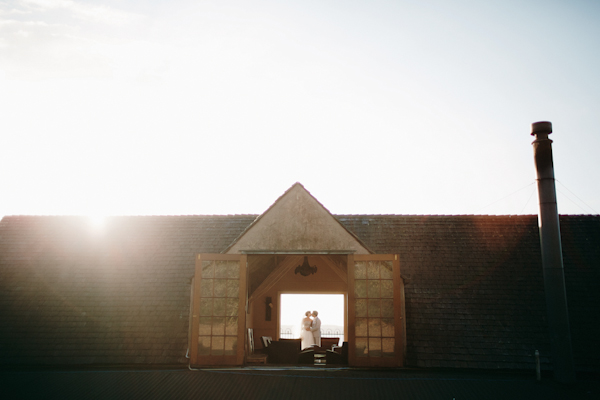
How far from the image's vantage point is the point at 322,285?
14562 mm

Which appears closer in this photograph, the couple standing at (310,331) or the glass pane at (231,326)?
the glass pane at (231,326)

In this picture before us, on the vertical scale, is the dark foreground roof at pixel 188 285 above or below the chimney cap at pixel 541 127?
below

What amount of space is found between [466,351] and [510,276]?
2517mm

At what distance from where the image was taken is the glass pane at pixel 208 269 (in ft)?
32.5

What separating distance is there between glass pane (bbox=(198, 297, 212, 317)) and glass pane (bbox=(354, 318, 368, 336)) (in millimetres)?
2973

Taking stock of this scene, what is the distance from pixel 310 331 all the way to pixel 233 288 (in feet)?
17.1

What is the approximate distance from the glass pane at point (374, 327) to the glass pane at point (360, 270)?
88 cm

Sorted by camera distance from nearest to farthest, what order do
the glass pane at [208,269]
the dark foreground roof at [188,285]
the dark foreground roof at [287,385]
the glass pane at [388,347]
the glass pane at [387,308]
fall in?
1. the dark foreground roof at [287,385]
2. the glass pane at [388,347]
3. the glass pane at [387,308]
4. the glass pane at [208,269]
5. the dark foreground roof at [188,285]

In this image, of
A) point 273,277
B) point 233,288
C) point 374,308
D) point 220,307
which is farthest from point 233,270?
point 273,277

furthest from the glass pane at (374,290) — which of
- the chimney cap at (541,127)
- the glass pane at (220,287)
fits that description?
the chimney cap at (541,127)

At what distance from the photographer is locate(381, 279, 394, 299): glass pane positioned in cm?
→ 967

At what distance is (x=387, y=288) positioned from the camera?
9711 mm

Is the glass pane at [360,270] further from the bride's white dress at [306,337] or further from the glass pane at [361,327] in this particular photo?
the bride's white dress at [306,337]

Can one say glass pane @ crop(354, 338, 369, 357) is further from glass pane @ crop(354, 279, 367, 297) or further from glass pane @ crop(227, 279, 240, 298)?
glass pane @ crop(227, 279, 240, 298)
